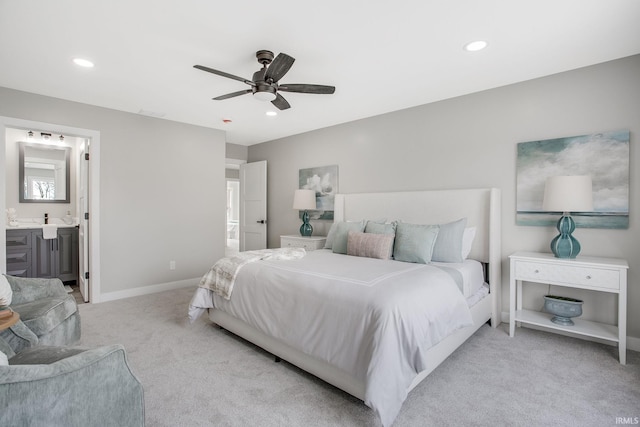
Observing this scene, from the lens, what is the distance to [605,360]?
8.12 feet

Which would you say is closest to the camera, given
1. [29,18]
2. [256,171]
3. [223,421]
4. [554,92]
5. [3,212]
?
[223,421]

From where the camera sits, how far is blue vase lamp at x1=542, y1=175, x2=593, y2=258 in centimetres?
258

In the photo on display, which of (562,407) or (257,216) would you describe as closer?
(562,407)

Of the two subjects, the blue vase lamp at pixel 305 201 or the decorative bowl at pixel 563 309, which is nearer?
the decorative bowl at pixel 563 309

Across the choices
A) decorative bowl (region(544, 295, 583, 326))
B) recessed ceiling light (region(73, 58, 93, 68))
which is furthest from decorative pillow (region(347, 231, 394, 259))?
recessed ceiling light (region(73, 58, 93, 68))

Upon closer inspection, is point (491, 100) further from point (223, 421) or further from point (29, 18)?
point (29, 18)

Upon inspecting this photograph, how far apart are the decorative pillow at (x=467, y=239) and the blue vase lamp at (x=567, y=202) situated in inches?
26.9

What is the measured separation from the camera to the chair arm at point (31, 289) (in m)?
2.43

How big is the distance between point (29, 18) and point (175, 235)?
120 inches


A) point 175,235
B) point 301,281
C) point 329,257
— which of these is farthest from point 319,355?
point 175,235

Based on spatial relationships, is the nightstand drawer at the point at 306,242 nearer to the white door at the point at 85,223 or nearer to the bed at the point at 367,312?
the bed at the point at 367,312

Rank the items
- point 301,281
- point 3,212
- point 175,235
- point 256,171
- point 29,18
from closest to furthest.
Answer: point 29,18 < point 301,281 < point 3,212 < point 175,235 < point 256,171

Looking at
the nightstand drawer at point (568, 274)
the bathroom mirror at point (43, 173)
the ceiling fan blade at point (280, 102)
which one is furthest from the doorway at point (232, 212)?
the nightstand drawer at point (568, 274)

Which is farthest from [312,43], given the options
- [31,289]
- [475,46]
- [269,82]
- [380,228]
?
[31,289]
